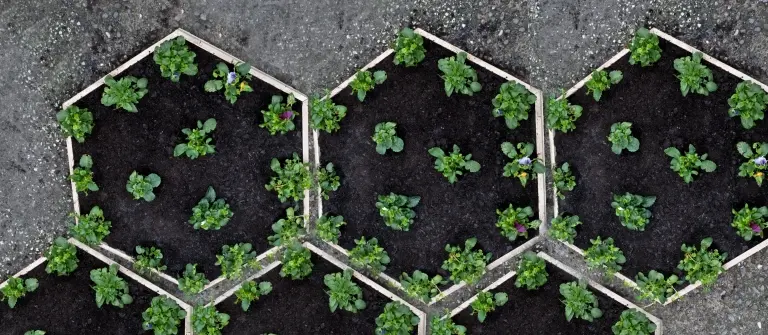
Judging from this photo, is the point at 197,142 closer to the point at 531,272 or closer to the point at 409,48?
the point at 409,48

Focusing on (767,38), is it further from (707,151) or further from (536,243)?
(536,243)

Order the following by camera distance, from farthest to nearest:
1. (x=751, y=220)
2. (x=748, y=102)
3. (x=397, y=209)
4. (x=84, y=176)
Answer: (x=84, y=176)
(x=397, y=209)
(x=751, y=220)
(x=748, y=102)

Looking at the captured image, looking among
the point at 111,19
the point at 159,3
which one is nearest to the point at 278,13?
the point at 159,3

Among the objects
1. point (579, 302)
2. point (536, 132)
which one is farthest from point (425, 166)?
point (579, 302)

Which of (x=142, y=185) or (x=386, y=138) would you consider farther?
(x=142, y=185)

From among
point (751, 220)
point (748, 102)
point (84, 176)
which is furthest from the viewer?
point (84, 176)

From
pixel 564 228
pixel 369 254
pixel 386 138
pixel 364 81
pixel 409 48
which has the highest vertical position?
pixel 409 48

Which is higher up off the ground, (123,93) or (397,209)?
(123,93)
